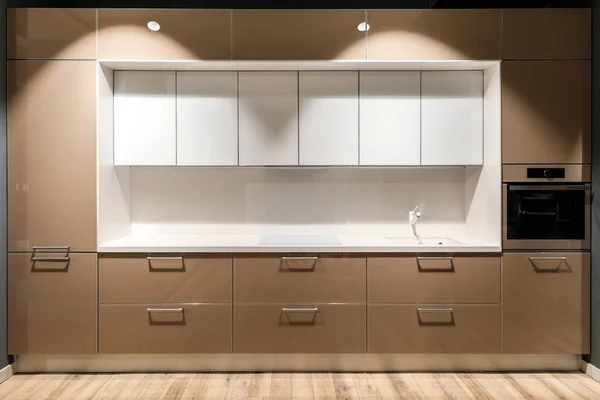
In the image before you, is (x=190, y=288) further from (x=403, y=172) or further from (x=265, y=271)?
(x=403, y=172)

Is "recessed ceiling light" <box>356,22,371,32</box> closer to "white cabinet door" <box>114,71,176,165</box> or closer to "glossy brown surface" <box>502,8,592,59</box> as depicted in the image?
"glossy brown surface" <box>502,8,592,59</box>

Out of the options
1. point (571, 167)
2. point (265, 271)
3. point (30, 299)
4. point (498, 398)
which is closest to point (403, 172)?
point (571, 167)

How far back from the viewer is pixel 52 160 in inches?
113

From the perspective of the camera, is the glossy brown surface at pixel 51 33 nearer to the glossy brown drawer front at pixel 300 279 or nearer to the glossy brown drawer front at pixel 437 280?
the glossy brown drawer front at pixel 300 279

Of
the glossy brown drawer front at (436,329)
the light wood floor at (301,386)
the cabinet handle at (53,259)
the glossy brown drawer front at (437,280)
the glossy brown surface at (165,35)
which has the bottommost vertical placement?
the light wood floor at (301,386)

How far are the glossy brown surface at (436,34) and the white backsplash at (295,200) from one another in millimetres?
907

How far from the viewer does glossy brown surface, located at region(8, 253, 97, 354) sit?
9.38 ft

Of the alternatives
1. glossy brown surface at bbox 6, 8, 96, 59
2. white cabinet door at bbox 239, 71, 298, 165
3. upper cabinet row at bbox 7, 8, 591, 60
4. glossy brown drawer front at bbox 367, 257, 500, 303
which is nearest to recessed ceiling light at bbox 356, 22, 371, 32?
upper cabinet row at bbox 7, 8, 591, 60

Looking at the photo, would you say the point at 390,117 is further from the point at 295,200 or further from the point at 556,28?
the point at 556,28

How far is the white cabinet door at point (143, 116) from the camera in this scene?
10.1 ft

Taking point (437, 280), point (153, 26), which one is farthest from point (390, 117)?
point (153, 26)

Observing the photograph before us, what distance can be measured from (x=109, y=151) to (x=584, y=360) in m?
3.34

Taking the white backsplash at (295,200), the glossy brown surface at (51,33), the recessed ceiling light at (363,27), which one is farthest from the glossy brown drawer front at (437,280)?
the glossy brown surface at (51,33)

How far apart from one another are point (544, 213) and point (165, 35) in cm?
259
